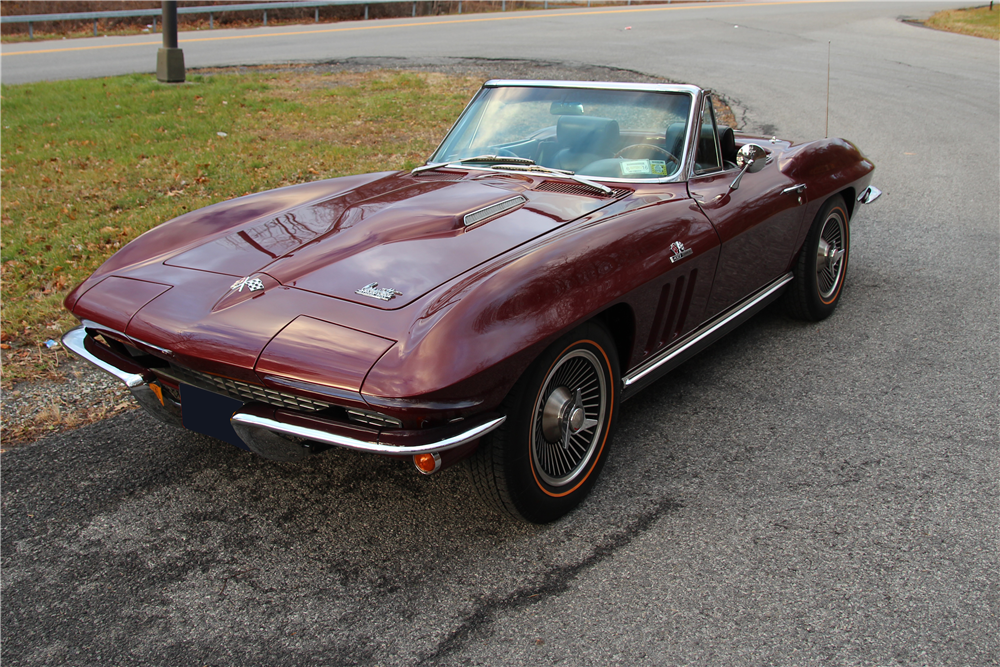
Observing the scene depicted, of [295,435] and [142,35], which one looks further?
[142,35]

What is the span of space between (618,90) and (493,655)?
2.70 m

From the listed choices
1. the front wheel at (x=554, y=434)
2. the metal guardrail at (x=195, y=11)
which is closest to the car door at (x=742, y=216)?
the front wheel at (x=554, y=434)

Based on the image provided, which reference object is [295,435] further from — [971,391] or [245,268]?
[971,391]

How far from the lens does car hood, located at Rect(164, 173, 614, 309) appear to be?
2.54 metres

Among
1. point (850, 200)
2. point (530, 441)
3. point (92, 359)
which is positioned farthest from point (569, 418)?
point (850, 200)

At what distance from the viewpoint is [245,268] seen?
2.69 m

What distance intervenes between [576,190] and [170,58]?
882 centimetres

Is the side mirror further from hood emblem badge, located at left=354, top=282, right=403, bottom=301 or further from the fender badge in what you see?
hood emblem badge, located at left=354, top=282, right=403, bottom=301

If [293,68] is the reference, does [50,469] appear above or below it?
below

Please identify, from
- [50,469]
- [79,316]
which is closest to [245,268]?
[79,316]

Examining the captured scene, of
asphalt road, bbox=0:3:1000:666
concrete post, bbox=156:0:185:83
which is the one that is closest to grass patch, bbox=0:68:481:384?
concrete post, bbox=156:0:185:83

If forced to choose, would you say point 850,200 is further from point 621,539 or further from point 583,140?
point 621,539

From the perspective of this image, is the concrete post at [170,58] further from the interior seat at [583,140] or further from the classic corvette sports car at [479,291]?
the interior seat at [583,140]

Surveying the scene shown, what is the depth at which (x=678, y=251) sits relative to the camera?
120 inches
